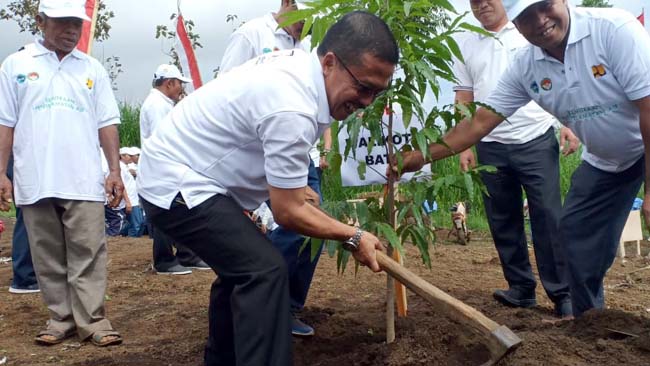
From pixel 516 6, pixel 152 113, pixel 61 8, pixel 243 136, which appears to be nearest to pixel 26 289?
pixel 152 113

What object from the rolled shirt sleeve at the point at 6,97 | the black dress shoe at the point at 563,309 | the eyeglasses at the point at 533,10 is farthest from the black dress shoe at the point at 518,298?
the rolled shirt sleeve at the point at 6,97

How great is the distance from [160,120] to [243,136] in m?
4.17

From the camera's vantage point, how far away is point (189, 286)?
246 inches

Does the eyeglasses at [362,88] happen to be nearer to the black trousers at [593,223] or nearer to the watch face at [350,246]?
the watch face at [350,246]

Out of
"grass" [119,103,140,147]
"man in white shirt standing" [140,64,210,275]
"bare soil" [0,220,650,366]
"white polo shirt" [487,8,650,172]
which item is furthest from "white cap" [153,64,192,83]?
"grass" [119,103,140,147]

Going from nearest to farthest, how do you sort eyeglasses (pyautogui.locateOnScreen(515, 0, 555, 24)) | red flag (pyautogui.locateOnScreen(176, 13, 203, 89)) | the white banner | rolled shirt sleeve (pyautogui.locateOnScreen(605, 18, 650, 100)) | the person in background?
rolled shirt sleeve (pyautogui.locateOnScreen(605, 18, 650, 100)) → eyeglasses (pyautogui.locateOnScreen(515, 0, 555, 24)) → the white banner → the person in background → red flag (pyautogui.locateOnScreen(176, 13, 203, 89))

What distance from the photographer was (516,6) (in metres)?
3.46

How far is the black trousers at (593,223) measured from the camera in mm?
4004

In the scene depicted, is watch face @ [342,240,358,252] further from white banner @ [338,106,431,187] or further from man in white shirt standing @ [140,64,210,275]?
man in white shirt standing @ [140,64,210,275]

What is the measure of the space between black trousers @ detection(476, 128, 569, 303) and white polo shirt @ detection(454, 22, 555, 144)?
62 mm

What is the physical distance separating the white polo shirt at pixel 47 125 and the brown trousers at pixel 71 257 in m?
0.11

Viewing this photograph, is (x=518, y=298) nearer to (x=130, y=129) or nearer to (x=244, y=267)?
(x=244, y=267)

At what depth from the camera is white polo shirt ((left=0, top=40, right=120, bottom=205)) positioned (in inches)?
177

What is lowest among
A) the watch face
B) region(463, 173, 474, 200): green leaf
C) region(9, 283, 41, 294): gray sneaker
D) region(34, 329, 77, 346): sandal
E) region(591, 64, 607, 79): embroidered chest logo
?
region(9, 283, 41, 294): gray sneaker
